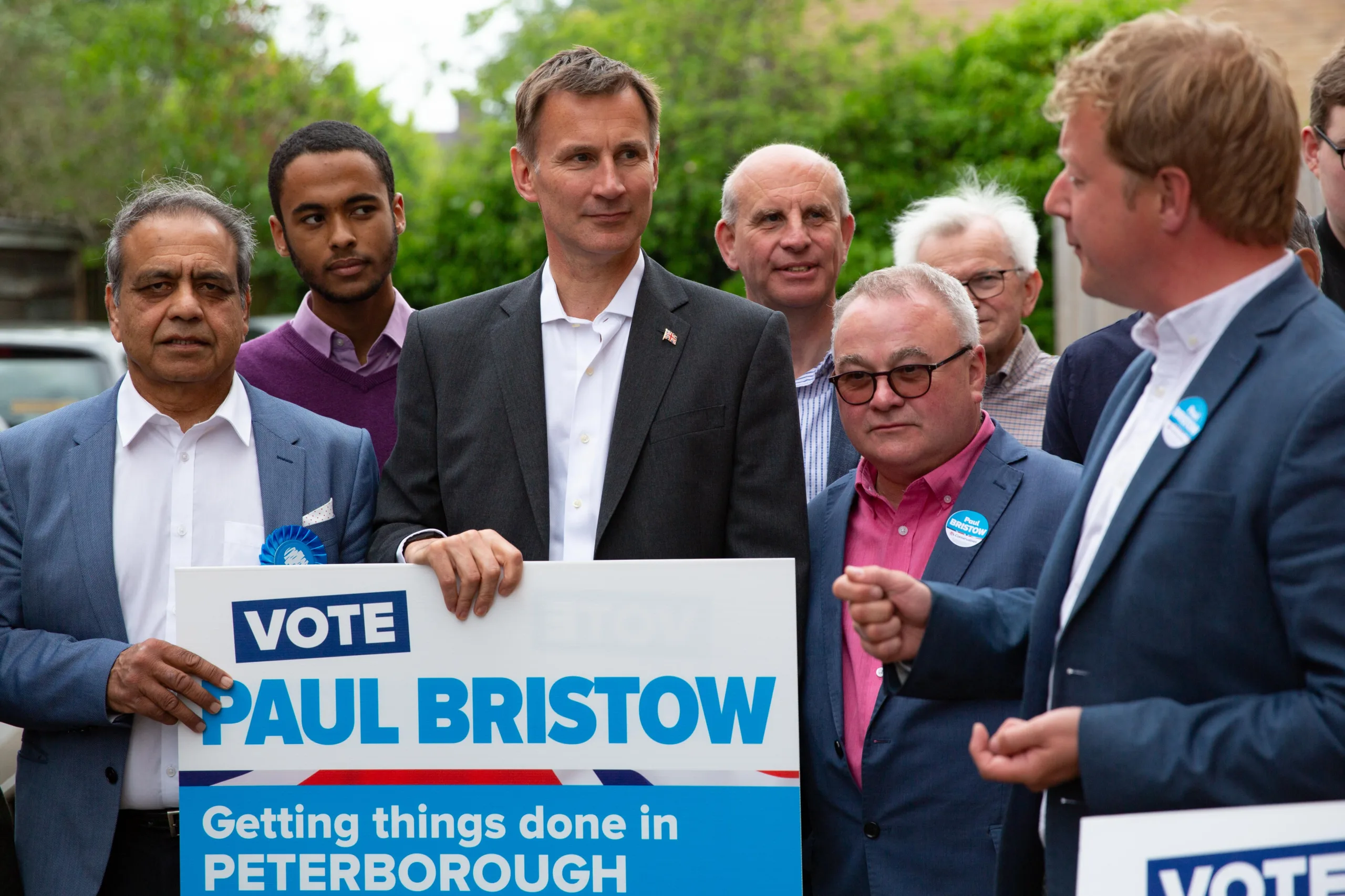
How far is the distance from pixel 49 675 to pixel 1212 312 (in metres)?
2.38

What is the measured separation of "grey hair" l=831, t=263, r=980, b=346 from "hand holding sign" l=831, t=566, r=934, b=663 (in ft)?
2.81

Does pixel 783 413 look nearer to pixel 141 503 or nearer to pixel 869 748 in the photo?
pixel 869 748

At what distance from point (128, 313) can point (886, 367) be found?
1.75 m

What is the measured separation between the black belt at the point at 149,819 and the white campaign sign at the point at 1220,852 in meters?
1.98

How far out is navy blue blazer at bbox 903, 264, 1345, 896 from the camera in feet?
6.15

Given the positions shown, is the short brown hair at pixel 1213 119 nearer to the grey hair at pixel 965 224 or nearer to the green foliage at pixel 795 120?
the grey hair at pixel 965 224

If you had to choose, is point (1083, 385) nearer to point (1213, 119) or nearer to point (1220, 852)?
point (1213, 119)

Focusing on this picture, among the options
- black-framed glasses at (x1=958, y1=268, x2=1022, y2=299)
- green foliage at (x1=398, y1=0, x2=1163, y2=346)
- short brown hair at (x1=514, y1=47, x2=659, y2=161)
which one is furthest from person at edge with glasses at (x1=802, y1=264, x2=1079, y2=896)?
green foliage at (x1=398, y1=0, x2=1163, y2=346)

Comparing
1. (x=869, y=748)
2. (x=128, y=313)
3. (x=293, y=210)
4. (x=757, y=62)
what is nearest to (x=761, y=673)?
(x=869, y=748)

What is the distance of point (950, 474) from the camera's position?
2.96 m

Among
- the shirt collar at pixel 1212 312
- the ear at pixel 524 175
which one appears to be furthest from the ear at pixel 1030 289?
the shirt collar at pixel 1212 312

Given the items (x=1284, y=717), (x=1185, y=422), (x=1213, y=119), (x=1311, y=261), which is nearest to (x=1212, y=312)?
(x=1185, y=422)

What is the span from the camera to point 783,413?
9.95 ft

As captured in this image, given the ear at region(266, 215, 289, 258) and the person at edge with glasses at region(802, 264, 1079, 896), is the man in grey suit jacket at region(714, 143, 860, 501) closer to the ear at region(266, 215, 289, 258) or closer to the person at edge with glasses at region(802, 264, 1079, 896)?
the person at edge with glasses at region(802, 264, 1079, 896)
